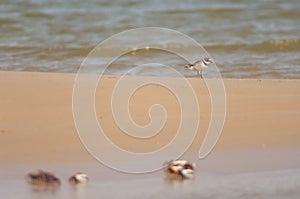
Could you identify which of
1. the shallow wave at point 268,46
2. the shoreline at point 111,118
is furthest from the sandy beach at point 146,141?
the shallow wave at point 268,46

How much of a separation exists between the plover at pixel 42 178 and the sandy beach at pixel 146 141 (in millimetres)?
78

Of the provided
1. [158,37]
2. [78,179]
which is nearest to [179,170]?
[78,179]

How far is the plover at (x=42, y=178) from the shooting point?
5316mm

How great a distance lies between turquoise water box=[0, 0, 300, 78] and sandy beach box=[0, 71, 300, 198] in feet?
5.25

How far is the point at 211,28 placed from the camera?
1381 centimetres

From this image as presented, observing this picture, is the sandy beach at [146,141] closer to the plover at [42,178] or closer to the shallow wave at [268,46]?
the plover at [42,178]

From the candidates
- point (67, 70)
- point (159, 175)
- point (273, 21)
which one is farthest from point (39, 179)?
point (273, 21)

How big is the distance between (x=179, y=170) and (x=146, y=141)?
0.91m

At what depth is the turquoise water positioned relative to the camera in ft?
33.7

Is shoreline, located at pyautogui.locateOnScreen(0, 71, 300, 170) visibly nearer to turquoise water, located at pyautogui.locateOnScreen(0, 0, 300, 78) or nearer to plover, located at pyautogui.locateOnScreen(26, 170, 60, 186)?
plover, located at pyautogui.locateOnScreen(26, 170, 60, 186)

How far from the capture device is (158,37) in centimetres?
1285

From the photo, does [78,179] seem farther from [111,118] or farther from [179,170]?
[111,118]

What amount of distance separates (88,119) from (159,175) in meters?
1.35

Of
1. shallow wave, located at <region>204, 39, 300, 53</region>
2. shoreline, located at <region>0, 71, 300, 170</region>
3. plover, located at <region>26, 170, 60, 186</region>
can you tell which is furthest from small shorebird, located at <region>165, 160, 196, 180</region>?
shallow wave, located at <region>204, 39, 300, 53</region>
